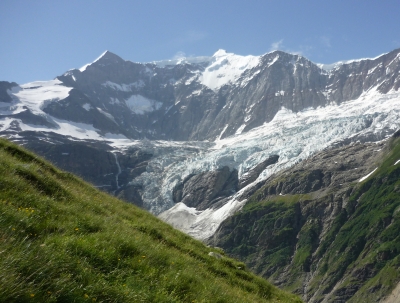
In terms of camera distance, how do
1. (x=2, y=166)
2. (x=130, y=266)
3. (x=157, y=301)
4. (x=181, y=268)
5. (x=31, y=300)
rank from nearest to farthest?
(x=31, y=300) → (x=157, y=301) → (x=130, y=266) → (x=181, y=268) → (x=2, y=166)

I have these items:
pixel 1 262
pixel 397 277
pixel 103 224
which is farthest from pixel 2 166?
pixel 397 277

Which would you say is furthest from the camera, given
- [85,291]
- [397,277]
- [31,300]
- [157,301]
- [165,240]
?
[397,277]

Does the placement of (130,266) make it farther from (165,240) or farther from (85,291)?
(165,240)

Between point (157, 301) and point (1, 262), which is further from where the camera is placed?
point (157, 301)

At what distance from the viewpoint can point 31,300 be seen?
236 inches

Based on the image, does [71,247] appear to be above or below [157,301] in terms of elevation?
above

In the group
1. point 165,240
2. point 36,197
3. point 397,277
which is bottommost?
point 397,277

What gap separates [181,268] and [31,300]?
5.86m

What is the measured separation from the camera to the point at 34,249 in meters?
7.23

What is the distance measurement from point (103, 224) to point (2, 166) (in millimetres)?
4470

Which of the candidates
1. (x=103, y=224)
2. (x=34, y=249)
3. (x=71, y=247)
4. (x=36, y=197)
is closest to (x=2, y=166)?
(x=36, y=197)

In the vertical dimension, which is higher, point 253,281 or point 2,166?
point 2,166

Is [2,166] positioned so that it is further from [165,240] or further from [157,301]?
[157,301]

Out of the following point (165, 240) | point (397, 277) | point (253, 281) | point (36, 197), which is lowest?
point (397, 277)
